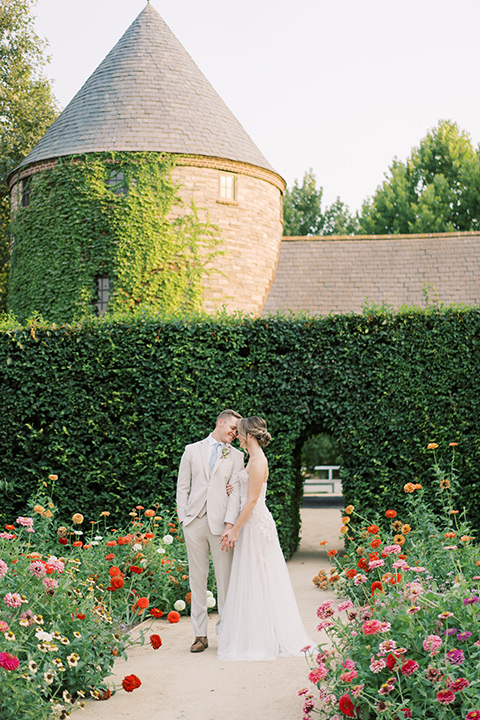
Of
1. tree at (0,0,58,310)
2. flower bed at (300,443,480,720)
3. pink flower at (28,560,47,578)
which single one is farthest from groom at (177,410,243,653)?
tree at (0,0,58,310)

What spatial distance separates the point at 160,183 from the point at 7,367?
7211mm

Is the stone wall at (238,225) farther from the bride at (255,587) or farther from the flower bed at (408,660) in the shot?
the flower bed at (408,660)

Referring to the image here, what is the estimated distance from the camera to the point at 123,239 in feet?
54.0

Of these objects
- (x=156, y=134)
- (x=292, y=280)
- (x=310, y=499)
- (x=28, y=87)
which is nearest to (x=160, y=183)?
(x=156, y=134)

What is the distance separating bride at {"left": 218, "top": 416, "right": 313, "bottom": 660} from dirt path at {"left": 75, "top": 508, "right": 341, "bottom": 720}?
0.60 feet

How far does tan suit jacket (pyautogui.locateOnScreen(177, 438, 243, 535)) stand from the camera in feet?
20.1

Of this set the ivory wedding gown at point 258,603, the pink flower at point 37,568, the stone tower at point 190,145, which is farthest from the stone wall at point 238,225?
the pink flower at point 37,568

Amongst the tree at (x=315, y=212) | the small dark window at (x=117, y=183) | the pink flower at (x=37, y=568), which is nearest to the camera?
the pink flower at (x=37, y=568)

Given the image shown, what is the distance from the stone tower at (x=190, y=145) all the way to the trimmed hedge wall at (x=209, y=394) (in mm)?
6054

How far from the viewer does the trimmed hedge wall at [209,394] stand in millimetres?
10758

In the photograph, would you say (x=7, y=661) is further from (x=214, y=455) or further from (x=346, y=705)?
(x=214, y=455)

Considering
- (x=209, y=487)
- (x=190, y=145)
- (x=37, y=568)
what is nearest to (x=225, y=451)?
(x=209, y=487)

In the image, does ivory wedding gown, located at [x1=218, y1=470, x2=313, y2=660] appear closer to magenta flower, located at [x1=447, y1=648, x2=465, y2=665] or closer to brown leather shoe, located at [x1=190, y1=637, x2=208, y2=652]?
brown leather shoe, located at [x1=190, y1=637, x2=208, y2=652]

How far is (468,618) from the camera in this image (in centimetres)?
390
